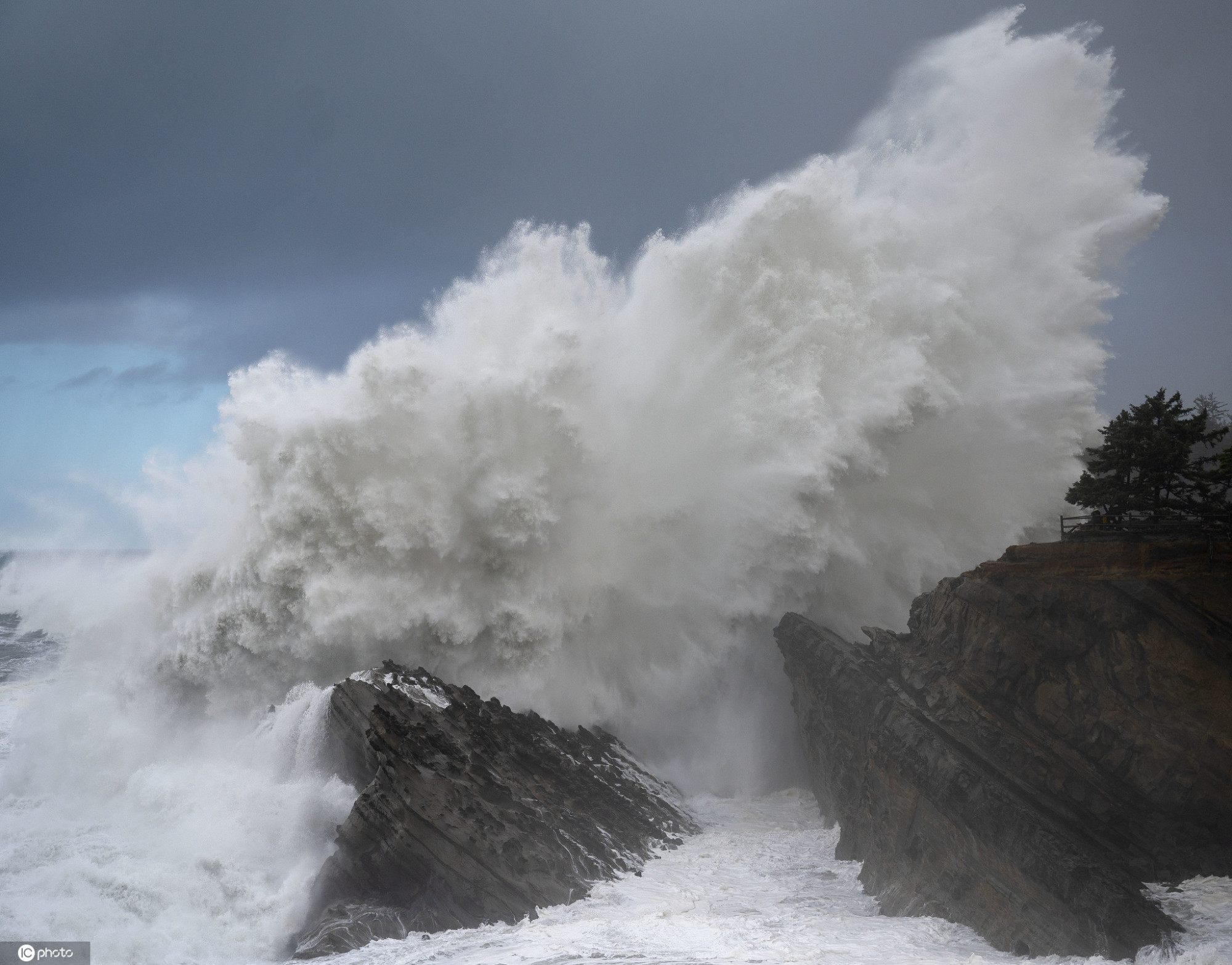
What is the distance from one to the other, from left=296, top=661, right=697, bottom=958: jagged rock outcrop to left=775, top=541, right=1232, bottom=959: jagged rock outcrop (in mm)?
5658

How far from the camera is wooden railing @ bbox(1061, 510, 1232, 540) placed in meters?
15.6

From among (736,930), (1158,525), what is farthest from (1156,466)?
(736,930)

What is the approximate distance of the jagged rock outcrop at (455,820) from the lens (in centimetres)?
1467

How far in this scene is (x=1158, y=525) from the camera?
16062mm

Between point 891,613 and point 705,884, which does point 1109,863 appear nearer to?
point 705,884

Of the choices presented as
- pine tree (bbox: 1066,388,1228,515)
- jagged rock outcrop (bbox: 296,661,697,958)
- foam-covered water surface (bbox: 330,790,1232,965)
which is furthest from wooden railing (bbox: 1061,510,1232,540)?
jagged rock outcrop (bbox: 296,661,697,958)

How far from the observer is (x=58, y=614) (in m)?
27.4

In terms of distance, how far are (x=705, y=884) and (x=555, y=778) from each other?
424 cm

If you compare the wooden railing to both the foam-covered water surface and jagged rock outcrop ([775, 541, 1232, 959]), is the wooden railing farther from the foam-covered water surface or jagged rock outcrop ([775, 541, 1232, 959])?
the foam-covered water surface

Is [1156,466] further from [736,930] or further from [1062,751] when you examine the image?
[736,930]

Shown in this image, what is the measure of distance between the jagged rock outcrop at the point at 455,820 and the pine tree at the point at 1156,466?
12.2m

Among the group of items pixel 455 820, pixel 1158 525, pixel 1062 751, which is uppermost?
pixel 1158 525

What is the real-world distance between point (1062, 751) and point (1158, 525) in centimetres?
479

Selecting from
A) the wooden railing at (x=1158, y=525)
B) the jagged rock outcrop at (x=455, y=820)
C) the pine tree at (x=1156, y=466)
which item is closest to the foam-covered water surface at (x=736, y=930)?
the jagged rock outcrop at (x=455, y=820)
